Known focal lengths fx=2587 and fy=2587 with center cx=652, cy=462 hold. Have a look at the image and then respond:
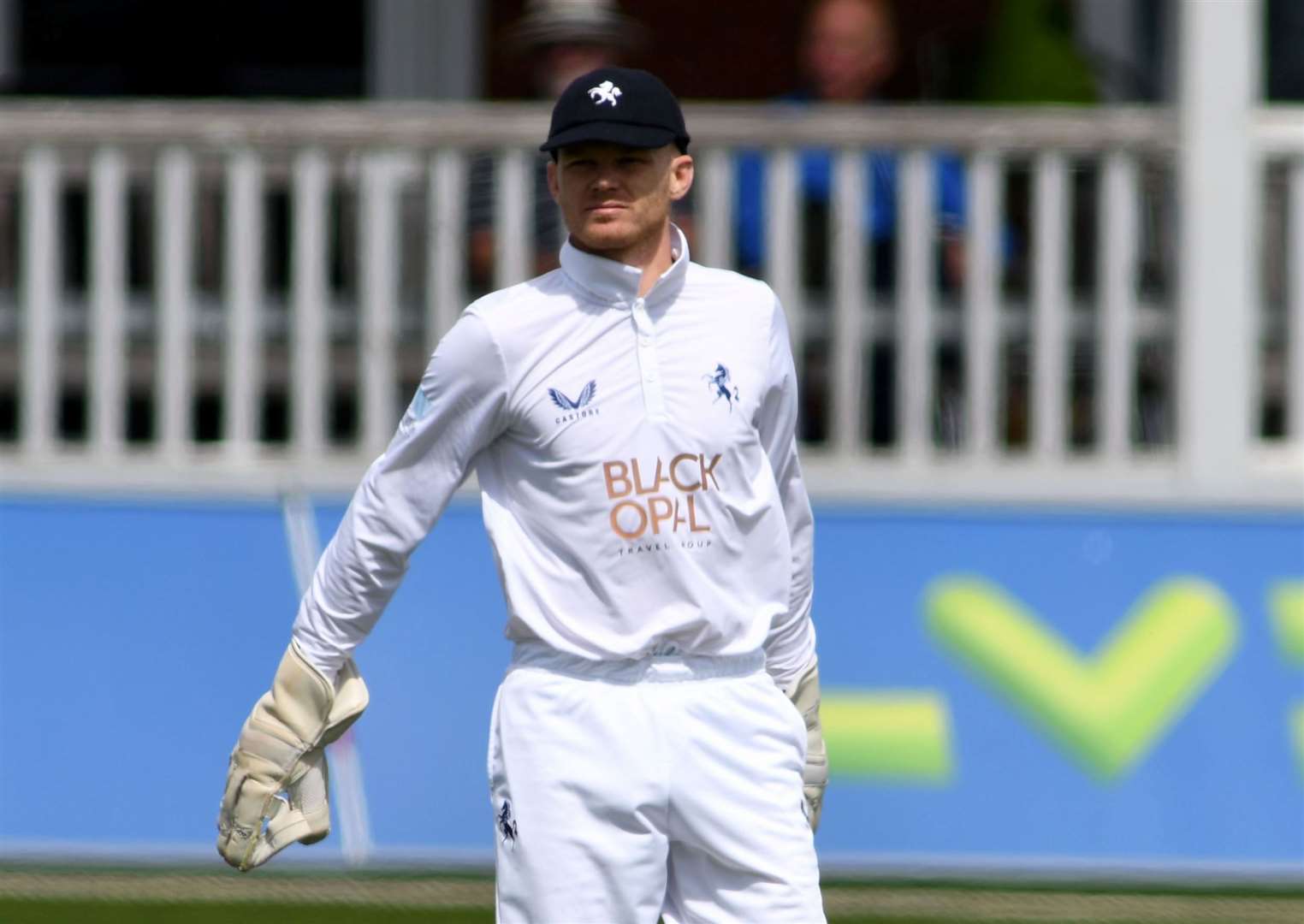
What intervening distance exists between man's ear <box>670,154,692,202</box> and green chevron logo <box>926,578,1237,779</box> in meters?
3.69

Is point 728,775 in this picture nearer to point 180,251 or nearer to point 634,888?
point 634,888

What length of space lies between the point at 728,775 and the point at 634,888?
235 mm

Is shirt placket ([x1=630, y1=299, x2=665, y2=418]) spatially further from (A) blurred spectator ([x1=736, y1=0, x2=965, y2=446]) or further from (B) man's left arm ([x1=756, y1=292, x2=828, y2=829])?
(A) blurred spectator ([x1=736, y1=0, x2=965, y2=446])

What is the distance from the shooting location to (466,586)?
781 centimetres

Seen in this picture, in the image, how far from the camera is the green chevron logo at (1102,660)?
761 cm

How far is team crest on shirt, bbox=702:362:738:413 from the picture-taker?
166 inches

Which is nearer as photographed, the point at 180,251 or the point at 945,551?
the point at 945,551

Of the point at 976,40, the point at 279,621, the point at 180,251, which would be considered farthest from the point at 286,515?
the point at 976,40

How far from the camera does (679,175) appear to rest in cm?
428

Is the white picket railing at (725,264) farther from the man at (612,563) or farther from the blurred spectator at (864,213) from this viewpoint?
the man at (612,563)

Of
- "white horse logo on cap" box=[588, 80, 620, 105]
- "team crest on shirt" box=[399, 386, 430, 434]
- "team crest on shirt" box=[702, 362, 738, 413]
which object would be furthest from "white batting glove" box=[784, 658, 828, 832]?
"white horse logo on cap" box=[588, 80, 620, 105]

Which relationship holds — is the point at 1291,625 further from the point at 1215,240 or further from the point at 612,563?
the point at 612,563

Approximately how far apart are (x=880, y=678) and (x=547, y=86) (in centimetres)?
252

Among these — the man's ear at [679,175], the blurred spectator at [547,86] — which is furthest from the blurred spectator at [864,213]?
the man's ear at [679,175]
